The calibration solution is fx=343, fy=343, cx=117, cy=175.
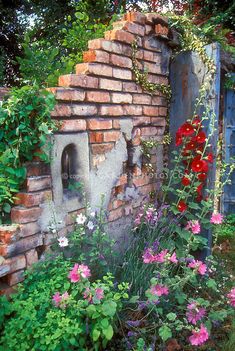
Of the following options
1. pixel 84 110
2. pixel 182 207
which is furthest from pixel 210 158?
pixel 84 110

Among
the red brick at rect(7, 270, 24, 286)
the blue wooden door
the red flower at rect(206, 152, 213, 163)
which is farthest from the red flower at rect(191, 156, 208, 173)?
the blue wooden door

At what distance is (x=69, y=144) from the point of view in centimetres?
235

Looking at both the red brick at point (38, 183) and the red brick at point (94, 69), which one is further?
the red brick at point (94, 69)

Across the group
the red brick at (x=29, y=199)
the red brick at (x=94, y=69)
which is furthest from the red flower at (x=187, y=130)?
the red brick at (x=29, y=199)

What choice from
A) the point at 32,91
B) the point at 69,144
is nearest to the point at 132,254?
the point at 69,144

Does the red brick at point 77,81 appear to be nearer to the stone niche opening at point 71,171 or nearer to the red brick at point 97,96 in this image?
the red brick at point 97,96

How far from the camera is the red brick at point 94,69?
7.98ft

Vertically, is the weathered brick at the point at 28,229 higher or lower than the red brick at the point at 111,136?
lower

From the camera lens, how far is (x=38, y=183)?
2.12 metres

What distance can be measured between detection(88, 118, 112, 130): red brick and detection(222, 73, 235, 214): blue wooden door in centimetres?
303

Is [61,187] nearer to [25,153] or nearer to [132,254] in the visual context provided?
[25,153]

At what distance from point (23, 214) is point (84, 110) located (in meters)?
0.86

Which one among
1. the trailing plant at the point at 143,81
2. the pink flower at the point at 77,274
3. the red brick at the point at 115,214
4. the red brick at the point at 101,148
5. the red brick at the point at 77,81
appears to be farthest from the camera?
the trailing plant at the point at 143,81

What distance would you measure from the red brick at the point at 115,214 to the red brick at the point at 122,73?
107 centimetres
